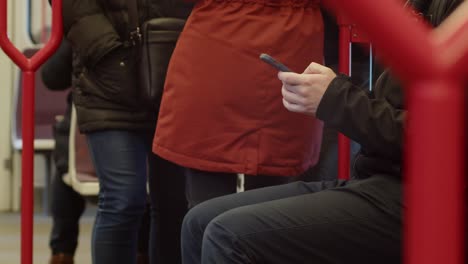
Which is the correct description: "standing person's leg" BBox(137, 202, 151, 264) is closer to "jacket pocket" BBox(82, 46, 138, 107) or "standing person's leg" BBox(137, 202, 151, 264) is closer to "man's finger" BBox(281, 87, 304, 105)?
"jacket pocket" BBox(82, 46, 138, 107)

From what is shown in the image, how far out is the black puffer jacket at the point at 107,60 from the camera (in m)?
2.26

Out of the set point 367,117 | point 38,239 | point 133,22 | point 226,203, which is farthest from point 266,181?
point 38,239

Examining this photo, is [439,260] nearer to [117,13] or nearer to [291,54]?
[291,54]

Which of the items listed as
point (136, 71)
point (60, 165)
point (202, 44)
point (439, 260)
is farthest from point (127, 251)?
point (439, 260)

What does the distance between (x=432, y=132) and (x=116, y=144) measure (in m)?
1.77

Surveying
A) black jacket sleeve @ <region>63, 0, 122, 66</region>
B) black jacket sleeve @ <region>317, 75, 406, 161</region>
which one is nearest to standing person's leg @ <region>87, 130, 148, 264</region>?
black jacket sleeve @ <region>63, 0, 122, 66</region>

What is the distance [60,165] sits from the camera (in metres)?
3.80

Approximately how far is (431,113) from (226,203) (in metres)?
1.05

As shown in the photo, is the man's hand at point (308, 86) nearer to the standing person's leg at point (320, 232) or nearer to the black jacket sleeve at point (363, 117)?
the black jacket sleeve at point (363, 117)

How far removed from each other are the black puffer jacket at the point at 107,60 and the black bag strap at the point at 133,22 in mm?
15

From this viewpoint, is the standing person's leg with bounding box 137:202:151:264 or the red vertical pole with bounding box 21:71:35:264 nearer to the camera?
the red vertical pole with bounding box 21:71:35:264

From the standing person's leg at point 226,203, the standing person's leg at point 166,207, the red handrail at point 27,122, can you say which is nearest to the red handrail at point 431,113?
the standing person's leg at point 226,203

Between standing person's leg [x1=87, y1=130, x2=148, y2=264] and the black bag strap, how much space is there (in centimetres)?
24

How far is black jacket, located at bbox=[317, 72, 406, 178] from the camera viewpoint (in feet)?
4.59
